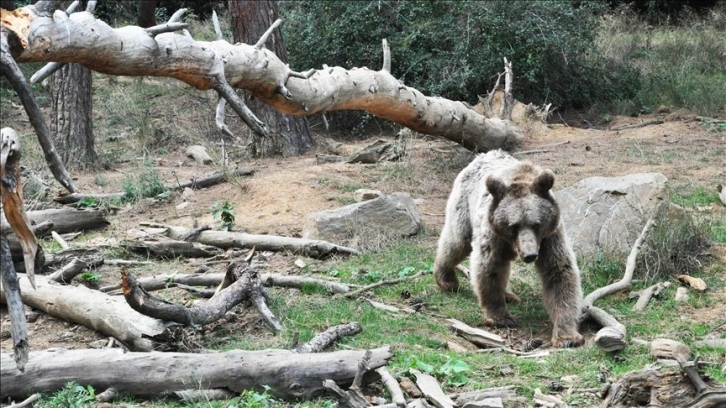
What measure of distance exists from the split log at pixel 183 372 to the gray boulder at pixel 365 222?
145 inches

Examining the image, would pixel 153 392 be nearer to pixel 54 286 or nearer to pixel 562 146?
pixel 54 286

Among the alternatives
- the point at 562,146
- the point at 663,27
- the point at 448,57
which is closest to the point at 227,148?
the point at 448,57

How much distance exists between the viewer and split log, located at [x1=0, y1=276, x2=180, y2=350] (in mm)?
5879

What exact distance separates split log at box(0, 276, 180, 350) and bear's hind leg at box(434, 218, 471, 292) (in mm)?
2740

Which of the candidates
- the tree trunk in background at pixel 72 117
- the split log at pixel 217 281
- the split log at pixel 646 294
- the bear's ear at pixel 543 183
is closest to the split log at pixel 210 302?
the split log at pixel 217 281

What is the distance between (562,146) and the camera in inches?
515

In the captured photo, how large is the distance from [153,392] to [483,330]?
274 centimetres

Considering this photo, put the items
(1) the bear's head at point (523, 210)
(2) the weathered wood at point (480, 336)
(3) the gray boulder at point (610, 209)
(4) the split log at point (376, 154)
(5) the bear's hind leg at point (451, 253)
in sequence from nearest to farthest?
1. (1) the bear's head at point (523, 210)
2. (2) the weathered wood at point (480, 336)
3. (5) the bear's hind leg at point (451, 253)
4. (3) the gray boulder at point (610, 209)
5. (4) the split log at point (376, 154)

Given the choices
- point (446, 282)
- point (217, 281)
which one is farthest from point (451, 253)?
point (217, 281)

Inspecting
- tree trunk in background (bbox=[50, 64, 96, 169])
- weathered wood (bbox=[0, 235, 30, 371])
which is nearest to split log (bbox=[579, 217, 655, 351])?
weathered wood (bbox=[0, 235, 30, 371])

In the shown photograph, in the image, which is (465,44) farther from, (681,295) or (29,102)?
(29,102)

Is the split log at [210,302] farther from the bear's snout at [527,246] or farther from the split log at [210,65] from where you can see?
the bear's snout at [527,246]

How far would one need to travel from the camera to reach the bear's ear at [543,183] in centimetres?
655

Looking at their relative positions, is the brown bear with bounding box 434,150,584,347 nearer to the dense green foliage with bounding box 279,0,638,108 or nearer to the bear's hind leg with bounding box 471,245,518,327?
the bear's hind leg with bounding box 471,245,518,327
